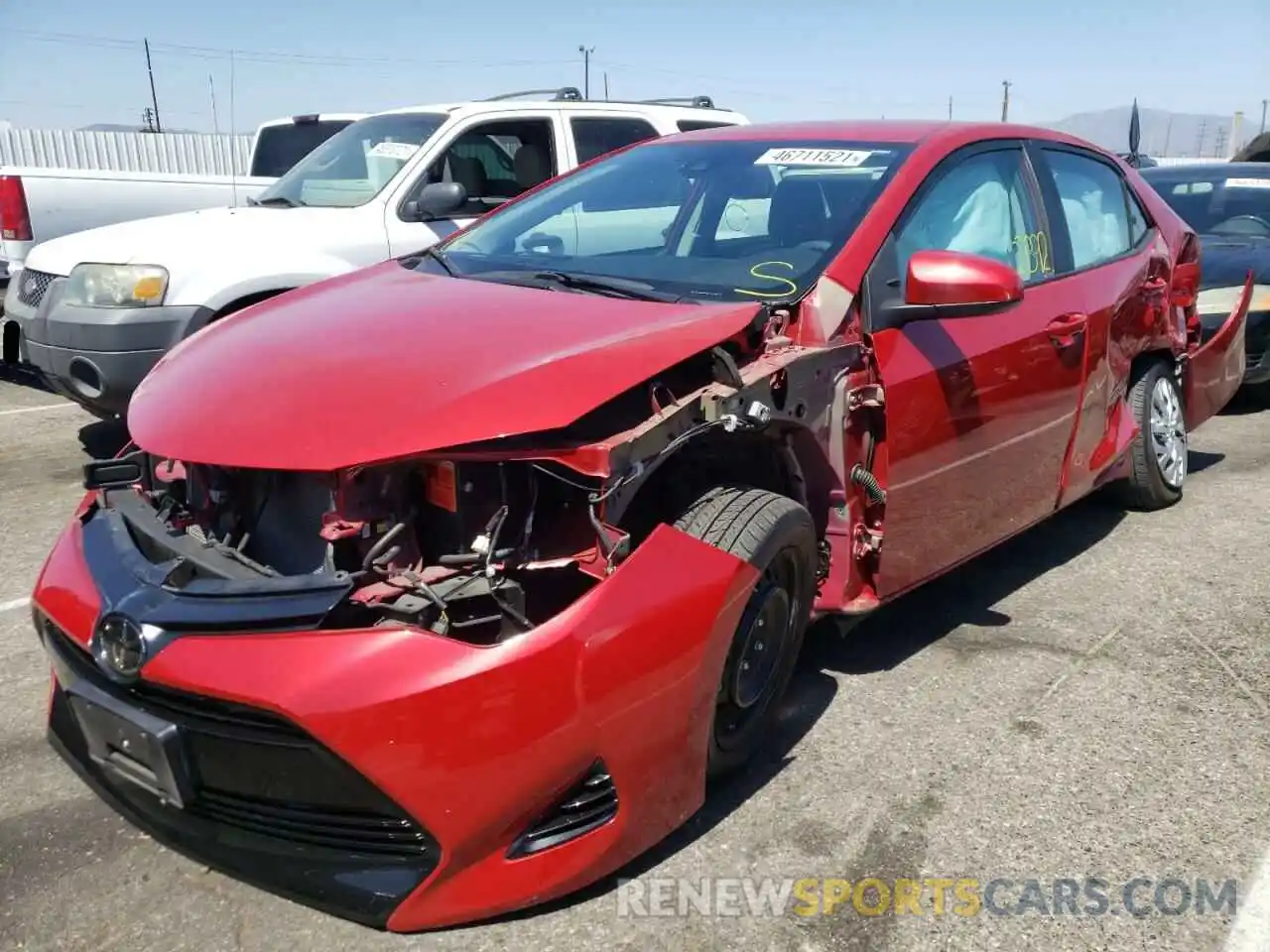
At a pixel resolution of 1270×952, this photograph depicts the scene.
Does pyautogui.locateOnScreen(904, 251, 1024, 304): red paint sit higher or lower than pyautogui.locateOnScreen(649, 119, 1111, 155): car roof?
lower

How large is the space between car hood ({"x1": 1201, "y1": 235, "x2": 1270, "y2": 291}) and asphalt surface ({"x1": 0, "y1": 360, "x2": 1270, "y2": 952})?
323 cm

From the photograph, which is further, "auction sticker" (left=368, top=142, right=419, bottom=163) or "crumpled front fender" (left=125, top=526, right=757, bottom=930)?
"auction sticker" (left=368, top=142, right=419, bottom=163)

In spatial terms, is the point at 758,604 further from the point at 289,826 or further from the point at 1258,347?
the point at 1258,347

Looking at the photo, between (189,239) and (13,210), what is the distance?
2.72m

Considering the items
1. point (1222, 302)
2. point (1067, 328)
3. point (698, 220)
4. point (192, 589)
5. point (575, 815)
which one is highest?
point (698, 220)

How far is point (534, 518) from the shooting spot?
2426 millimetres

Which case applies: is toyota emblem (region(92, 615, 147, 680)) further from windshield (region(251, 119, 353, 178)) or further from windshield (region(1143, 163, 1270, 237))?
windshield (region(1143, 163, 1270, 237))

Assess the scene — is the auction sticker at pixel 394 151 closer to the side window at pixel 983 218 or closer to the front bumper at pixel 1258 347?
the side window at pixel 983 218

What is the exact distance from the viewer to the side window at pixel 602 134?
694 centimetres

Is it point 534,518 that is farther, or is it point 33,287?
point 33,287

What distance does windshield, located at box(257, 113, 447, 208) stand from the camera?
246 inches

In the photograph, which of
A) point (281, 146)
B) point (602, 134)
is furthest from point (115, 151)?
point (602, 134)

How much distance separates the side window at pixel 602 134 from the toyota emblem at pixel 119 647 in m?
5.12

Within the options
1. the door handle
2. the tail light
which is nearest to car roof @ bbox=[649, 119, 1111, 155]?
the door handle
